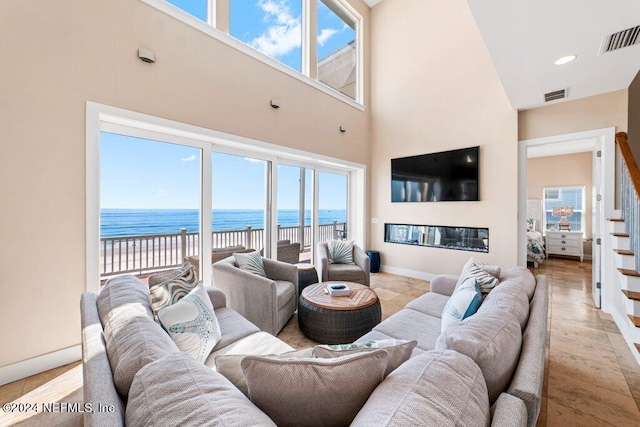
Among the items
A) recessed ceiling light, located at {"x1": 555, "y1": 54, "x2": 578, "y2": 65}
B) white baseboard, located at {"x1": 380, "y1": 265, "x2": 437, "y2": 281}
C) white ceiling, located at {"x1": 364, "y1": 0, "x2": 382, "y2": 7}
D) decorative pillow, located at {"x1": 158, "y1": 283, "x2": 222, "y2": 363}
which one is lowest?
white baseboard, located at {"x1": 380, "y1": 265, "x2": 437, "y2": 281}

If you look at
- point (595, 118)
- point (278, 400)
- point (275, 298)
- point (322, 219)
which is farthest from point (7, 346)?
point (595, 118)

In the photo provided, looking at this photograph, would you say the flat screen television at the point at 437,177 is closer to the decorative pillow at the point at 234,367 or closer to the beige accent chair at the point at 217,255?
the beige accent chair at the point at 217,255

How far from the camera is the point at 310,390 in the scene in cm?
83

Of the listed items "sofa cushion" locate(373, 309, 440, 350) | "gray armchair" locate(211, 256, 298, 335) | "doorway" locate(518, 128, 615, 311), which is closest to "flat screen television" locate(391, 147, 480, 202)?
"doorway" locate(518, 128, 615, 311)

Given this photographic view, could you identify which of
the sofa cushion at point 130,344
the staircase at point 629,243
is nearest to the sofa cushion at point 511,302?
the staircase at point 629,243

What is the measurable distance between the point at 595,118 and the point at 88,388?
530cm

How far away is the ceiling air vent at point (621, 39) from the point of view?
2.18 meters

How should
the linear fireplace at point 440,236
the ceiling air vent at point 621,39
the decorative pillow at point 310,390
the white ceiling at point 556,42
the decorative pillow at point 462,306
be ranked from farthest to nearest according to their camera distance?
the linear fireplace at point 440,236, the ceiling air vent at point 621,39, the white ceiling at point 556,42, the decorative pillow at point 462,306, the decorative pillow at point 310,390

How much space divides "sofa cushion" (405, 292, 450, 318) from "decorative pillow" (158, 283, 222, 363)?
5.37 feet

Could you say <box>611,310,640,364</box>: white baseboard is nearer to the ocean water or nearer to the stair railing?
the stair railing

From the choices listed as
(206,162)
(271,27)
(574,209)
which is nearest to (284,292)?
(206,162)

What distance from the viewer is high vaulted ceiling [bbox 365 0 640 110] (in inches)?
78.1

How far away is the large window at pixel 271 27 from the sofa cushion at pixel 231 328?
3442 millimetres

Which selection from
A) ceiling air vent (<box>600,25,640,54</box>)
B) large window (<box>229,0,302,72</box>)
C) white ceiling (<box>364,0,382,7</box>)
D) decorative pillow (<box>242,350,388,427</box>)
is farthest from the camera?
white ceiling (<box>364,0,382,7</box>)
